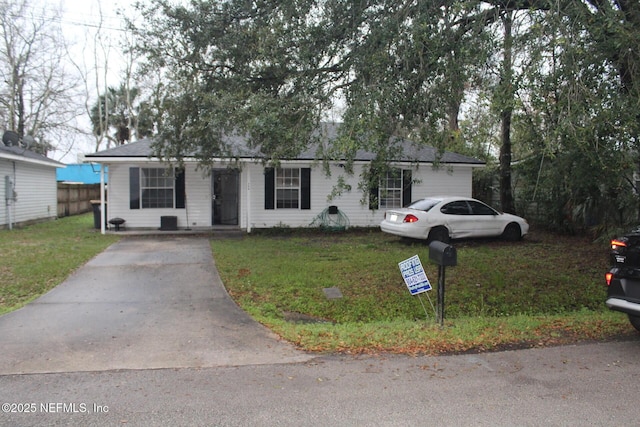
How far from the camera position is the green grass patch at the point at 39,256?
25.3 feet

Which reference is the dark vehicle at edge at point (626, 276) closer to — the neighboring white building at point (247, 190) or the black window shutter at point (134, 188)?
the neighboring white building at point (247, 190)

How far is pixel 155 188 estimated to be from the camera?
53.0 feet

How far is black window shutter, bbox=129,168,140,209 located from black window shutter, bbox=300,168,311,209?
18.1ft

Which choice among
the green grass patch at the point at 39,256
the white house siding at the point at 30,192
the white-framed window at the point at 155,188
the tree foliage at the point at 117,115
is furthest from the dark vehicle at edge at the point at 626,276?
the tree foliage at the point at 117,115

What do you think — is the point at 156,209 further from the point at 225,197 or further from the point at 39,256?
the point at 39,256

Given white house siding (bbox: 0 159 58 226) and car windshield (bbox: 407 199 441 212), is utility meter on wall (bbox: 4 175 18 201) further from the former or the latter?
car windshield (bbox: 407 199 441 212)

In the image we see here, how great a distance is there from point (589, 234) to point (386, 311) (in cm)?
1052

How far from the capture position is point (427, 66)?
739cm

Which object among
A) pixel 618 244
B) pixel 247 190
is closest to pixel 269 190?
pixel 247 190

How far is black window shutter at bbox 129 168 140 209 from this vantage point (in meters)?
15.9

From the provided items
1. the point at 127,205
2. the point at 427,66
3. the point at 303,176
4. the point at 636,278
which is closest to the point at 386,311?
the point at 636,278

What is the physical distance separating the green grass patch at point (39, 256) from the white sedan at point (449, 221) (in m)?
7.85

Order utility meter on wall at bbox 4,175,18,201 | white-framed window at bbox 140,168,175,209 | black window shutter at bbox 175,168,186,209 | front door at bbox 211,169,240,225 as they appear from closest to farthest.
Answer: white-framed window at bbox 140,168,175,209
black window shutter at bbox 175,168,186,209
utility meter on wall at bbox 4,175,18,201
front door at bbox 211,169,240,225

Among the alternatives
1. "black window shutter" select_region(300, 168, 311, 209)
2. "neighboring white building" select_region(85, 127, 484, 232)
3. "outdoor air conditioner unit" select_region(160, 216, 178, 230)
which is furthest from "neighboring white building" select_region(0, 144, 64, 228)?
"black window shutter" select_region(300, 168, 311, 209)
